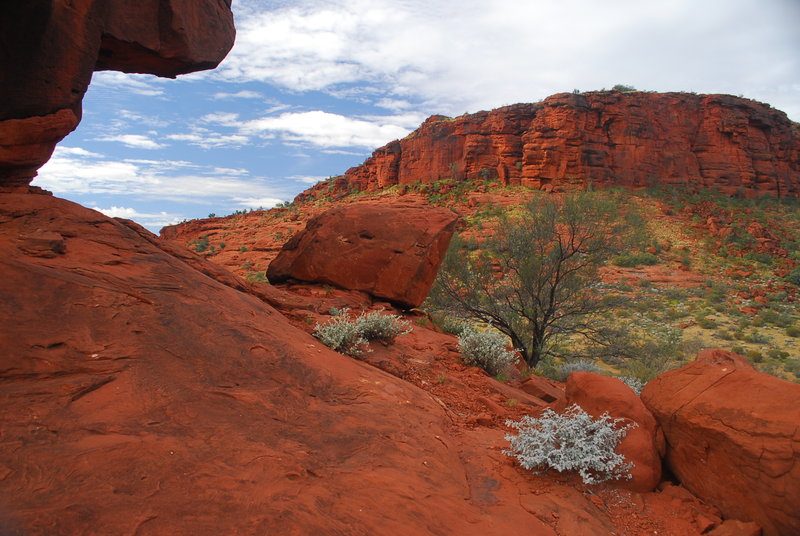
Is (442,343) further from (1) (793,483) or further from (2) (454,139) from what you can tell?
(2) (454,139)

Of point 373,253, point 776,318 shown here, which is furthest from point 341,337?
point 776,318

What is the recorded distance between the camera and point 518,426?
16.8 ft

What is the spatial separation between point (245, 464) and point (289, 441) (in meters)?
0.55

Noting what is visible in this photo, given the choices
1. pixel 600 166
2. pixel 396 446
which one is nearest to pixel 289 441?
pixel 396 446

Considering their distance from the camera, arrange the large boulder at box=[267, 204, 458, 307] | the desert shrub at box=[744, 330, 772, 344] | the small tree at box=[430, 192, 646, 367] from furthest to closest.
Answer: the desert shrub at box=[744, 330, 772, 344]
the small tree at box=[430, 192, 646, 367]
the large boulder at box=[267, 204, 458, 307]

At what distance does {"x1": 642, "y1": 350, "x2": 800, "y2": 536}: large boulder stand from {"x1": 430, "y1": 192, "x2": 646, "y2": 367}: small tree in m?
8.21

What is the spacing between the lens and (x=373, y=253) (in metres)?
10.5

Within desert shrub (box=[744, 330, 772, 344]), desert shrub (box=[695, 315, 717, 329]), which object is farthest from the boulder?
desert shrub (box=[695, 315, 717, 329])

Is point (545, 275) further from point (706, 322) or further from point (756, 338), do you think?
point (706, 322)

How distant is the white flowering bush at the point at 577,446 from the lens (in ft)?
14.2

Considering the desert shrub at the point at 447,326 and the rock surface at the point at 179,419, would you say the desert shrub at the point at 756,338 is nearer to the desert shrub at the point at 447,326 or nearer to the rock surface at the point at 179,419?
the desert shrub at the point at 447,326

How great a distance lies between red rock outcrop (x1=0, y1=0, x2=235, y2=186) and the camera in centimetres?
545

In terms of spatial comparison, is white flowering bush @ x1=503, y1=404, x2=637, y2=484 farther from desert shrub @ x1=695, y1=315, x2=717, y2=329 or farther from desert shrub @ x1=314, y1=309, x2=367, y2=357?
desert shrub @ x1=695, y1=315, x2=717, y2=329

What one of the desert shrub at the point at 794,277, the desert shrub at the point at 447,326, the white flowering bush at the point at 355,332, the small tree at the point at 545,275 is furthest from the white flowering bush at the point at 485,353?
the desert shrub at the point at 794,277
